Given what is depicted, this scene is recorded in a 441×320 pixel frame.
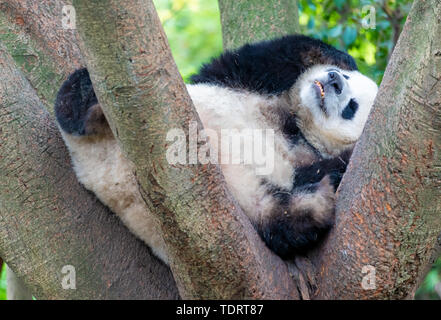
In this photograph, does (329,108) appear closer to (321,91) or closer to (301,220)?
(321,91)

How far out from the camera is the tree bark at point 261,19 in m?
3.37

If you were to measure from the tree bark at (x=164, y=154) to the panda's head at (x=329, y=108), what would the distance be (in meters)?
0.97

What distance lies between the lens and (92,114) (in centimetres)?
219

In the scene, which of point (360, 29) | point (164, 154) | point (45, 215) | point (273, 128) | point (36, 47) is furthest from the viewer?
point (360, 29)

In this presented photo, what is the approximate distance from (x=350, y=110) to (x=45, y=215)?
1652 mm

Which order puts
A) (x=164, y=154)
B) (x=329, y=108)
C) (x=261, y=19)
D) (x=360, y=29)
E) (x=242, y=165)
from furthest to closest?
(x=360, y=29), (x=261, y=19), (x=329, y=108), (x=242, y=165), (x=164, y=154)

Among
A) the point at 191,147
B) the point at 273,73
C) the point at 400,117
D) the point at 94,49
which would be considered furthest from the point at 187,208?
the point at 273,73

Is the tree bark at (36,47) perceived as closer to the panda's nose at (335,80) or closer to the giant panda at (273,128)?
the giant panda at (273,128)

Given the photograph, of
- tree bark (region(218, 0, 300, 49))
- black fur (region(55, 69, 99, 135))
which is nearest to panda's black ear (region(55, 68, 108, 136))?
black fur (region(55, 69, 99, 135))

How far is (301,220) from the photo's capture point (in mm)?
2193

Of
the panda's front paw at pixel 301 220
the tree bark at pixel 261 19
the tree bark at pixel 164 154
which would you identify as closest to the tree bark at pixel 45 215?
the tree bark at pixel 164 154

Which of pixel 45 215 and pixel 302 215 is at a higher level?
pixel 45 215

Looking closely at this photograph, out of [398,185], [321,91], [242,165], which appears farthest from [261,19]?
[398,185]
